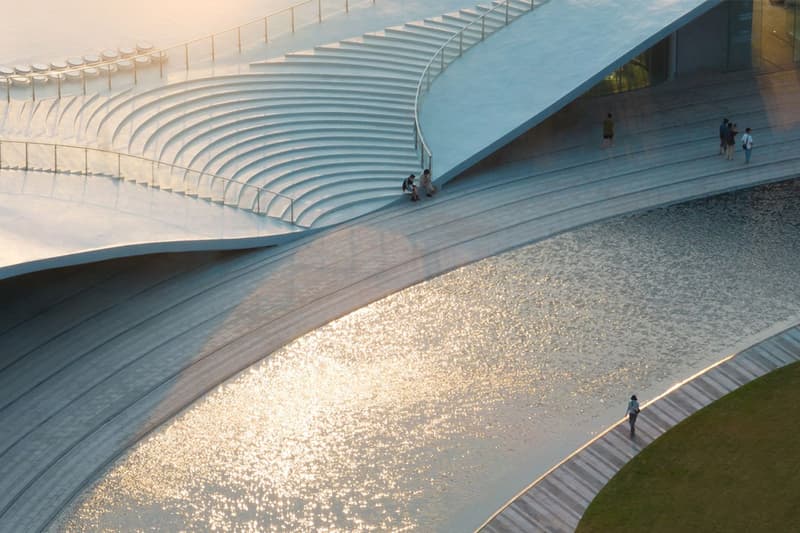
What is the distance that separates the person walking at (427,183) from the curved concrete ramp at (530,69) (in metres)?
0.53

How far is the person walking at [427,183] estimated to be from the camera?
34.8m

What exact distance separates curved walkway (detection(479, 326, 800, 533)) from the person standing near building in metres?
10.5

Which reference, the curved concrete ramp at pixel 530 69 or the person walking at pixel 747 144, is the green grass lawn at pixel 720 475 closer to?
the person walking at pixel 747 144

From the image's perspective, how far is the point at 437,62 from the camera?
3900cm

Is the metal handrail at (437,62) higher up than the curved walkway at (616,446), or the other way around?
the metal handrail at (437,62)

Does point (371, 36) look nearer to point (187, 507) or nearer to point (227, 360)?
point (227, 360)

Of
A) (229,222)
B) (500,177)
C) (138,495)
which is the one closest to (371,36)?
(500,177)

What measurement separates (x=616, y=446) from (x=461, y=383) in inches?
138

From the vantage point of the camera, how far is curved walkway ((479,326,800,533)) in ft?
77.6

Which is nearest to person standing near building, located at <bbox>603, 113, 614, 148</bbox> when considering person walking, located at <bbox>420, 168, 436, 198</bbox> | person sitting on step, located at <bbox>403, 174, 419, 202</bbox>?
person walking, located at <bbox>420, 168, 436, 198</bbox>

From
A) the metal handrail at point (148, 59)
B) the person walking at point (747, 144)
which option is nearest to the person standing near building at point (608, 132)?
the person walking at point (747, 144)

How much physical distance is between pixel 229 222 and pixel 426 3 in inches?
524

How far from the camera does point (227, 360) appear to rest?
2842cm

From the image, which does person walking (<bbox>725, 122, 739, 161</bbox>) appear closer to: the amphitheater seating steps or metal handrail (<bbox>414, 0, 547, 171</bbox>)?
metal handrail (<bbox>414, 0, 547, 171</bbox>)
